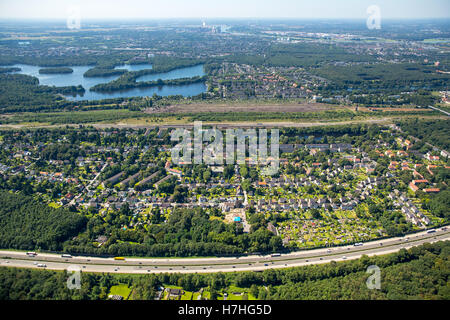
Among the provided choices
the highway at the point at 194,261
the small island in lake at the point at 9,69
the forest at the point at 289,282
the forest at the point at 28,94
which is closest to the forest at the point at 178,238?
the highway at the point at 194,261

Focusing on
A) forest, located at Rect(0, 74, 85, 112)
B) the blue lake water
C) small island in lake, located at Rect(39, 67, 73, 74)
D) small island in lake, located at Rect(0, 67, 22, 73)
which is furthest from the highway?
small island in lake, located at Rect(0, 67, 22, 73)

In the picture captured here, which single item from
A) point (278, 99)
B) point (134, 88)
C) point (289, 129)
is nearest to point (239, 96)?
point (278, 99)

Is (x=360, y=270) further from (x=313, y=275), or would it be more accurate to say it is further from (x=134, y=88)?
(x=134, y=88)

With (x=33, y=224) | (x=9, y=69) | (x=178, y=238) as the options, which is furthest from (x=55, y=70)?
(x=178, y=238)

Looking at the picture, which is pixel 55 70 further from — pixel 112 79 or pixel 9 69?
pixel 112 79

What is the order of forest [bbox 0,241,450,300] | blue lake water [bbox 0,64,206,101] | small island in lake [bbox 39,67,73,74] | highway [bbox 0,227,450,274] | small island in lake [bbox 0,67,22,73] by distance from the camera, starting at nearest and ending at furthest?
1. forest [bbox 0,241,450,300]
2. highway [bbox 0,227,450,274]
3. blue lake water [bbox 0,64,206,101]
4. small island in lake [bbox 0,67,22,73]
5. small island in lake [bbox 39,67,73,74]

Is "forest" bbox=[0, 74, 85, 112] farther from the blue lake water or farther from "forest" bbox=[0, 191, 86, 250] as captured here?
"forest" bbox=[0, 191, 86, 250]
